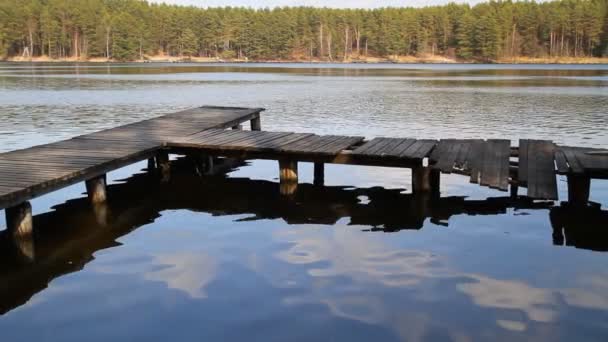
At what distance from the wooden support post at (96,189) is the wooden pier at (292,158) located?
0.06 feet

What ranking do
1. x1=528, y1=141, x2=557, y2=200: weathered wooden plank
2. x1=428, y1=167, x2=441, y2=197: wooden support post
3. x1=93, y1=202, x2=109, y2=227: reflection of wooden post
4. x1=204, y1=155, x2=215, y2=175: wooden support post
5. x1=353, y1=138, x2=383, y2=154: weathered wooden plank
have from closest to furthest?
x1=528, y1=141, x2=557, y2=200: weathered wooden plank, x1=93, y1=202, x2=109, y2=227: reflection of wooden post, x1=353, y1=138, x2=383, y2=154: weathered wooden plank, x1=428, y1=167, x2=441, y2=197: wooden support post, x1=204, y1=155, x2=215, y2=175: wooden support post

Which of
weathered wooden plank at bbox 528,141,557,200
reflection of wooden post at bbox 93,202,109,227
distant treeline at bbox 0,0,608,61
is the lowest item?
reflection of wooden post at bbox 93,202,109,227

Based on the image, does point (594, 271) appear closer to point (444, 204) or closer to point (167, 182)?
point (444, 204)

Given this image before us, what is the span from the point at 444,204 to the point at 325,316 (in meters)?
5.88

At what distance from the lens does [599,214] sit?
35.4 ft

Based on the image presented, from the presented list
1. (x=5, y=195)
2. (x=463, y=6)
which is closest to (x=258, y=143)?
(x=5, y=195)

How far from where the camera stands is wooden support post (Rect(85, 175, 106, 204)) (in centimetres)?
1091

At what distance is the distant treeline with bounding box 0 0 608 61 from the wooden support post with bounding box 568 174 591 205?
126m

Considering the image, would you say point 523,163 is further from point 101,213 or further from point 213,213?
point 101,213

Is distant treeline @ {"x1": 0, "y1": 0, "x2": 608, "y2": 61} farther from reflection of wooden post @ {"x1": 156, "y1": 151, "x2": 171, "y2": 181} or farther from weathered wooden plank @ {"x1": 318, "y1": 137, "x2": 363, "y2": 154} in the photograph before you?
reflection of wooden post @ {"x1": 156, "y1": 151, "x2": 171, "y2": 181}

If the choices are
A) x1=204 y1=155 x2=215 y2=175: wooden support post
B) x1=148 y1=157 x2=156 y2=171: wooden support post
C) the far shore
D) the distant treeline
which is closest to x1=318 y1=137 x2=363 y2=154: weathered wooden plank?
x1=204 y1=155 x2=215 y2=175: wooden support post

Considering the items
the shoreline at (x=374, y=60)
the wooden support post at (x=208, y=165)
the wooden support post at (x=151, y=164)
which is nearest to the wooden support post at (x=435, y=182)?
the wooden support post at (x=208, y=165)

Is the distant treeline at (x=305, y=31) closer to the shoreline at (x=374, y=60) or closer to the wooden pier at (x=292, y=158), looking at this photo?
the shoreline at (x=374, y=60)

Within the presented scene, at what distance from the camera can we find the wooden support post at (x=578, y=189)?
10.8m
